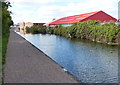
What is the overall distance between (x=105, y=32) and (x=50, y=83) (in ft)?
69.3

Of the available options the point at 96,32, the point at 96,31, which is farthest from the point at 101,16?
the point at 96,32

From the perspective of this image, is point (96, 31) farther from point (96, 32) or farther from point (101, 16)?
point (101, 16)

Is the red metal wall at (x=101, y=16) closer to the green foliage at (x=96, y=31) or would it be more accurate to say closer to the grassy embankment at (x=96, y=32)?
the grassy embankment at (x=96, y=32)

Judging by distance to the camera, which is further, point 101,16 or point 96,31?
point 101,16

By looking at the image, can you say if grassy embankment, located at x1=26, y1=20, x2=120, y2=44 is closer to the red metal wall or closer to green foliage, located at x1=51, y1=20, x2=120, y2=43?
green foliage, located at x1=51, y1=20, x2=120, y2=43

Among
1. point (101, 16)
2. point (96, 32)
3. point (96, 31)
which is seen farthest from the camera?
point (101, 16)

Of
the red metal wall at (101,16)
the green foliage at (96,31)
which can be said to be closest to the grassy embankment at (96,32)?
the green foliage at (96,31)

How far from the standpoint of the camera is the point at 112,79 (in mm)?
9047

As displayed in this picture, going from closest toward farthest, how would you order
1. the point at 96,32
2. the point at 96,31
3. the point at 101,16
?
the point at 96,32 < the point at 96,31 < the point at 101,16

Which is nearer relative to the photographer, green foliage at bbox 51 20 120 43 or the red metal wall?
green foliage at bbox 51 20 120 43

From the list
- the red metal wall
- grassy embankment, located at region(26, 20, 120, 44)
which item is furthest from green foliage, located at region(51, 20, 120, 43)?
the red metal wall

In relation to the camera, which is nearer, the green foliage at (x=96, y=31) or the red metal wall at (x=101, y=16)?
the green foliage at (x=96, y=31)

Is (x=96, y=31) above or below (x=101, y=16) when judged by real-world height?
below

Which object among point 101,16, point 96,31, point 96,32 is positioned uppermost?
point 101,16
